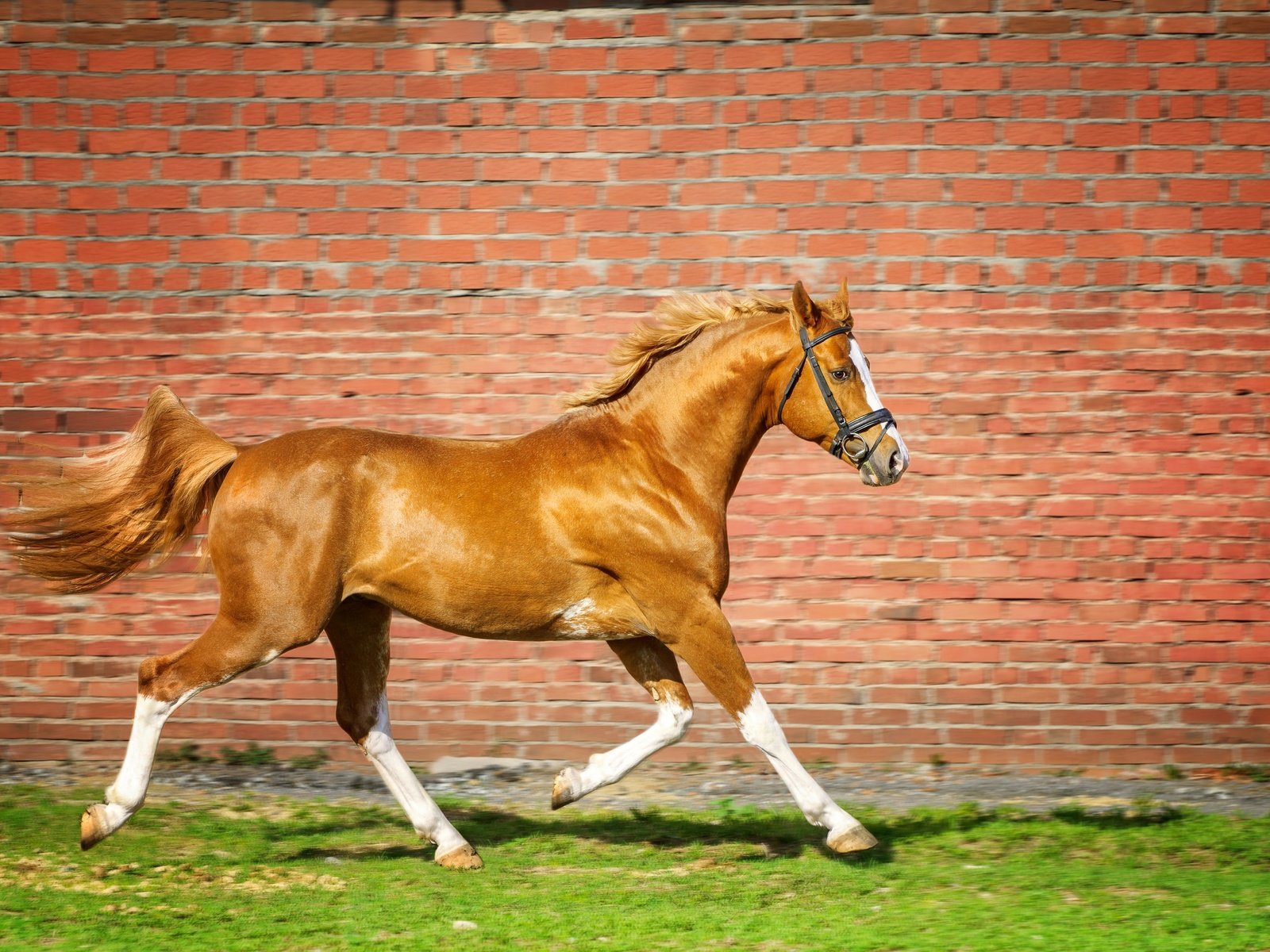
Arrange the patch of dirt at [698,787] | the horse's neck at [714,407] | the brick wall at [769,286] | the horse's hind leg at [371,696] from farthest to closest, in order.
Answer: the brick wall at [769,286] → the patch of dirt at [698,787] → the horse's hind leg at [371,696] → the horse's neck at [714,407]

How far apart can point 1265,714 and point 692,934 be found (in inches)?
134

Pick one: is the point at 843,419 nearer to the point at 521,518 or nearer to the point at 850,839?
the point at 521,518

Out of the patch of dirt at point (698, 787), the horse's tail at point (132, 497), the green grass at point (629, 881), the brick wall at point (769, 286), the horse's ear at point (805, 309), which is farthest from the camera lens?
the brick wall at point (769, 286)

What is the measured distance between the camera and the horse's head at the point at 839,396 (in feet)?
14.9

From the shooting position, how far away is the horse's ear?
4.53 metres

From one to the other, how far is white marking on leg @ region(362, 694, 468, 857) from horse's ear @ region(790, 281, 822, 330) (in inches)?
80.9

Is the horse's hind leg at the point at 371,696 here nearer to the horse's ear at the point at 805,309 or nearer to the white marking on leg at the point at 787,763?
the white marking on leg at the point at 787,763

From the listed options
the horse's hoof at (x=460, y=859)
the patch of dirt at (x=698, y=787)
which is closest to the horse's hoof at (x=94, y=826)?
the patch of dirt at (x=698, y=787)

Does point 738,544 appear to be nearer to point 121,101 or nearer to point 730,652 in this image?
point 730,652

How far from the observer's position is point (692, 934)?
4.07 metres

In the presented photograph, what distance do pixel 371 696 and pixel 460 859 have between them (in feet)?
2.23

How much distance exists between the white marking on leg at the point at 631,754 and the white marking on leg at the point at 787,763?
0.84 feet

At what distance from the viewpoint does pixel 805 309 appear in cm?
456

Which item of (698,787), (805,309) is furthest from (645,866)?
(805,309)
